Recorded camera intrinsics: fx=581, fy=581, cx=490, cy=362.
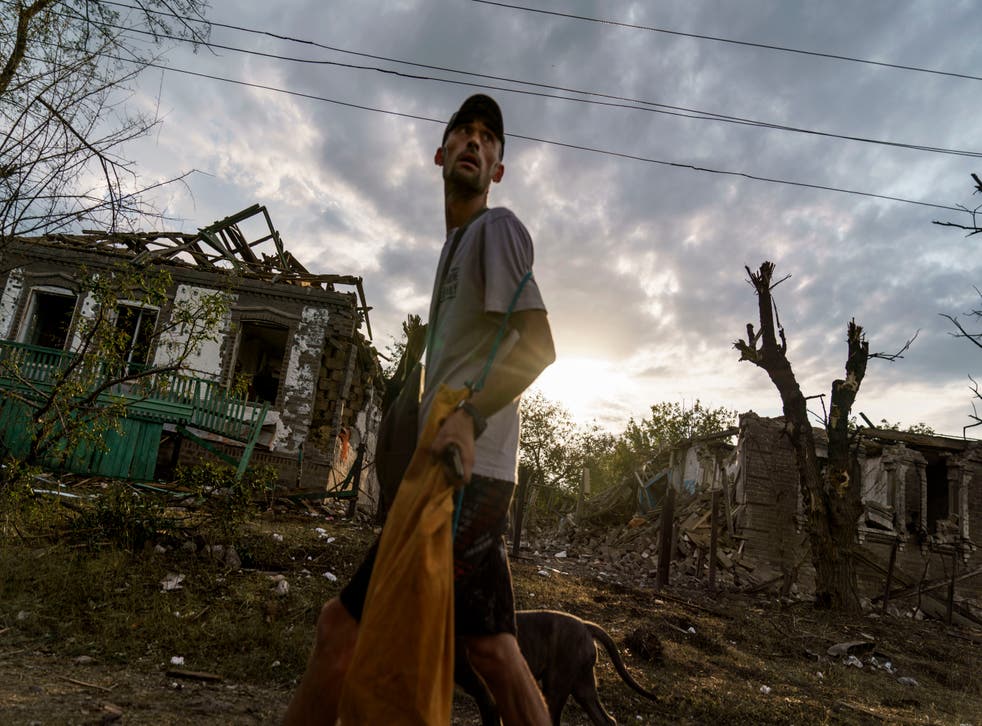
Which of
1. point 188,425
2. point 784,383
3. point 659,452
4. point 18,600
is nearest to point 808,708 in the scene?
point 18,600

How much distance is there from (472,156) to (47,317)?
60.1 feet

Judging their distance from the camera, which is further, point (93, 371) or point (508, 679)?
point (93, 371)

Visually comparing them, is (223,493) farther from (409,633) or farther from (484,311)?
(409,633)

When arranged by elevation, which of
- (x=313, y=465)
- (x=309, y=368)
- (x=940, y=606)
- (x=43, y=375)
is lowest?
(x=940, y=606)

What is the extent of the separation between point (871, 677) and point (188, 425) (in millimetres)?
11542

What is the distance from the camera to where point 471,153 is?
187 cm

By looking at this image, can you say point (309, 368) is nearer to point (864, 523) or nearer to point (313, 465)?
point (313, 465)

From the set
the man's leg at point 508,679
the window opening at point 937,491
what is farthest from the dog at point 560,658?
the window opening at point 937,491

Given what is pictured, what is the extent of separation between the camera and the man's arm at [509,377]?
1365mm

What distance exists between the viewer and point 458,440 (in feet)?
4.44

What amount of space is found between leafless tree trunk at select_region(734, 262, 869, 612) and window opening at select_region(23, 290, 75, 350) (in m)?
15.9

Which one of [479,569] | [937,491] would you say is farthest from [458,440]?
[937,491]

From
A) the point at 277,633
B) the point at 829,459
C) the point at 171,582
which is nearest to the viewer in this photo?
the point at 277,633

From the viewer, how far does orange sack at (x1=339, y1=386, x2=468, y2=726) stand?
121 centimetres
